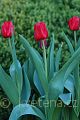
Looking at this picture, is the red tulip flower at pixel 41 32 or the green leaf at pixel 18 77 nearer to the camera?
the red tulip flower at pixel 41 32

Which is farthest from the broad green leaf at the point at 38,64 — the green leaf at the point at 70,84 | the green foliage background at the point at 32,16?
the green foliage background at the point at 32,16

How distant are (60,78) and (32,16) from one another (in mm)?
1278

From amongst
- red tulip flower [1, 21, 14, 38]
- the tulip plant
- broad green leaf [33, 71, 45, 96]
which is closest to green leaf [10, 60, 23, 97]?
the tulip plant

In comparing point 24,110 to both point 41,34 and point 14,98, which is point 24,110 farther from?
point 41,34

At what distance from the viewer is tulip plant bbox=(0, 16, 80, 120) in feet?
8.87

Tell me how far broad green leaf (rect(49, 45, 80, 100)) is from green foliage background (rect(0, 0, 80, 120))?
35.6 inches

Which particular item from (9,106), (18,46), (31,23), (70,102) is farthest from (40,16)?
(70,102)

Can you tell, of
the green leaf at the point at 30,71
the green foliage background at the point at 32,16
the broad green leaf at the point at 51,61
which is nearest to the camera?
the broad green leaf at the point at 51,61

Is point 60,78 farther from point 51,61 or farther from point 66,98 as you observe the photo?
point 51,61

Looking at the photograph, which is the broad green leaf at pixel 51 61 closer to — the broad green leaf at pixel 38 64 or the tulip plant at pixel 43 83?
the tulip plant at pixel 43 83

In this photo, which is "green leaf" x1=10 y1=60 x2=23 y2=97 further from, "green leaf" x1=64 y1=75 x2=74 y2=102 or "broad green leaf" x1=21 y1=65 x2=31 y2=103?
"green leaf" x1=64 y1=75 x2=74 y2=102

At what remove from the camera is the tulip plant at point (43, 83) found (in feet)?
8.87

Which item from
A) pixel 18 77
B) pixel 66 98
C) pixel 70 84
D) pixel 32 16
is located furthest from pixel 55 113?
pixel 32 16

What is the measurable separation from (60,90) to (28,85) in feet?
1.08
